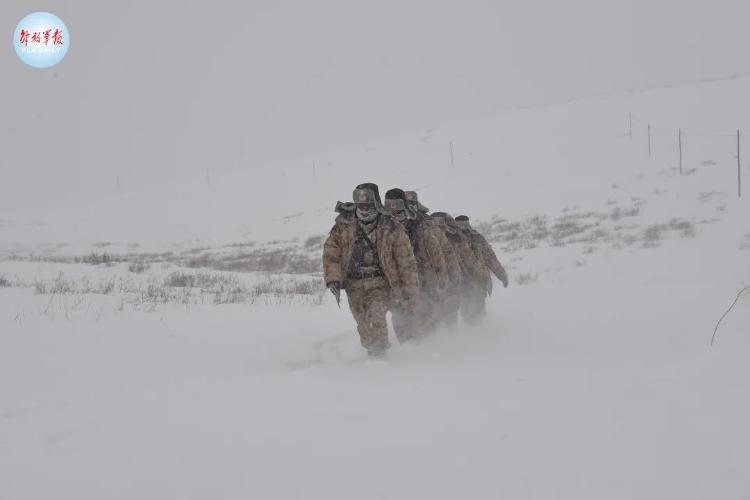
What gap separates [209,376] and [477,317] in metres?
4.46

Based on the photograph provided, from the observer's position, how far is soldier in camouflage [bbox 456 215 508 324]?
28.6 feet

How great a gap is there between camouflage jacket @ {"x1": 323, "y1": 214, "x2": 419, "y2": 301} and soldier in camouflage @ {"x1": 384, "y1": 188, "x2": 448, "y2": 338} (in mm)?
740

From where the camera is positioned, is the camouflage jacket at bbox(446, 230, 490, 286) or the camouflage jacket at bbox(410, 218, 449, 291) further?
the camouflage jacket at bbox(446, 230, 490, 286)

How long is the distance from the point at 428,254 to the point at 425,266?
0.56 ft

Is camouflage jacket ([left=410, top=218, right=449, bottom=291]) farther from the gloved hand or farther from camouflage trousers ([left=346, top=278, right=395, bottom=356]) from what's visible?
the gloved hand

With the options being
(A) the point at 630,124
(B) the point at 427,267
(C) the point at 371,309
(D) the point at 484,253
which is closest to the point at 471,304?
(D) the point at 484,253

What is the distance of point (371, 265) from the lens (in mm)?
6543

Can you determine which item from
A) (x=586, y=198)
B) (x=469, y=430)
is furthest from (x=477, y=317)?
(x=586, y=198)

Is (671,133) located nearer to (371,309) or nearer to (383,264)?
(383,264)

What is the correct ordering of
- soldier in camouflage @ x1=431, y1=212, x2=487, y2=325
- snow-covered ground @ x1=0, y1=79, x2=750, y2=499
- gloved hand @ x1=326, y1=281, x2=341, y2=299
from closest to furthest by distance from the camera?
snow-covered ground @ x1=0, y1=79, x2=750, y2=499 → gloved hand @ x1=326, y1=281, x2=341, y2=299 → soldier in camouflage @ x1=431, y1=212, x2=487, y2=325

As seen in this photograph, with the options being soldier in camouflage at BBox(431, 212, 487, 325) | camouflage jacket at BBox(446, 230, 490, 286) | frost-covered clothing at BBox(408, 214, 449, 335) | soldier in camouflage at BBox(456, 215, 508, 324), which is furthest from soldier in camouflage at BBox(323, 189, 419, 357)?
soldier in camouflage at BBox(456, 215, 508, 324)

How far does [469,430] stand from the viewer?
3736 mm

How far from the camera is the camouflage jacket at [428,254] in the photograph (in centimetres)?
745

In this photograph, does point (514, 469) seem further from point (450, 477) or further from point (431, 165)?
point (431, 165)
